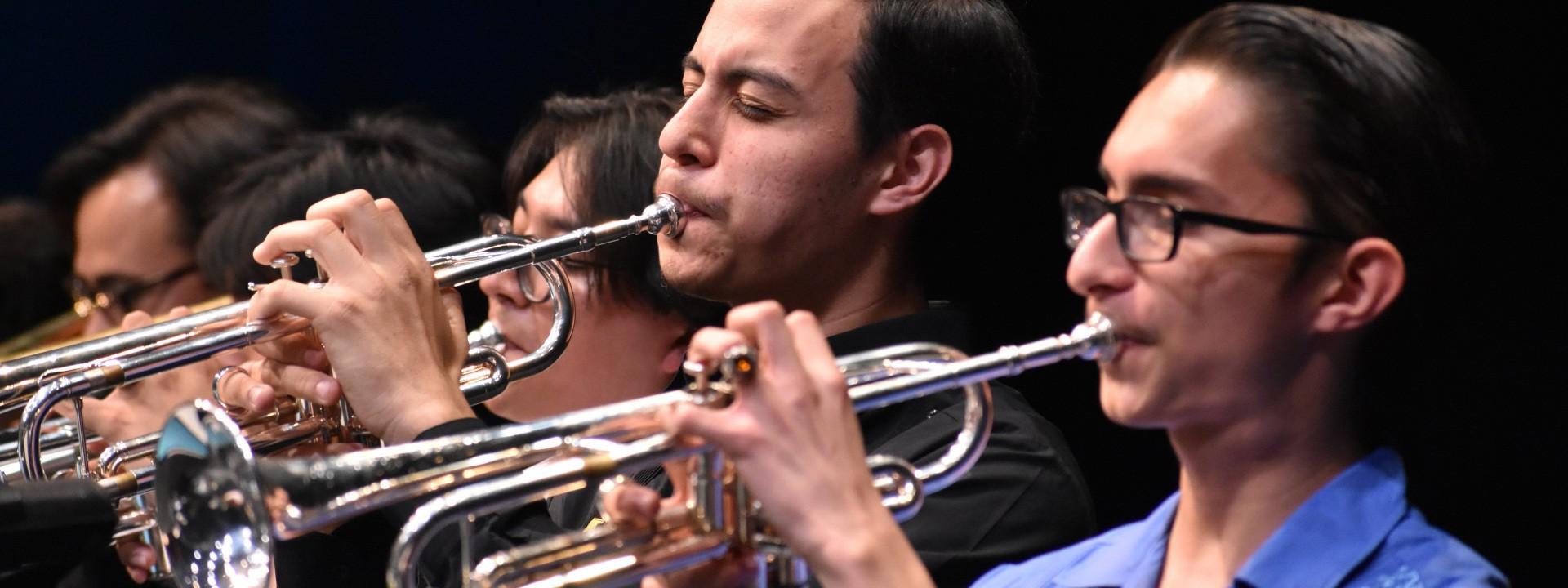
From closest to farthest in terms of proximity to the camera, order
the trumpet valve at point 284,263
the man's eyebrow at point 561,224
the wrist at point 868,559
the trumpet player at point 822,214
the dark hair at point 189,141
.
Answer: the wrist at point 868,559, the trumpet player at point 822,214, the trumpet valve at point 284,263, the man's eyebrow at point 561,224, the dark hair at point 189,141

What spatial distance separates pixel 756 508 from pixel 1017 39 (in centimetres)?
118

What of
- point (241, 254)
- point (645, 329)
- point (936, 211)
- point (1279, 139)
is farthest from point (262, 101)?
point (1279, 139)

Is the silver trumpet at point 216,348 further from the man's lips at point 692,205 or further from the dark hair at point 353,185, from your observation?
the dark hair at point 353,185

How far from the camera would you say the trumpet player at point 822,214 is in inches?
93.7

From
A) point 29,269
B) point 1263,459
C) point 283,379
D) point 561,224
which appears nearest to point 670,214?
point 561,224

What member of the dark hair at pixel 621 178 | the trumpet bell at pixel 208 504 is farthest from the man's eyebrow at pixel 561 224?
the trumpet bell at pixel 208 504

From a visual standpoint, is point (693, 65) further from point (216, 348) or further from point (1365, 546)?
point (1365, 546)

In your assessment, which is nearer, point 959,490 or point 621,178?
point 959,490

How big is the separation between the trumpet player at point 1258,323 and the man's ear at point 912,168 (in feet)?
2.74

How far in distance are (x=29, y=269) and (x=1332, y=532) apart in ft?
13.8

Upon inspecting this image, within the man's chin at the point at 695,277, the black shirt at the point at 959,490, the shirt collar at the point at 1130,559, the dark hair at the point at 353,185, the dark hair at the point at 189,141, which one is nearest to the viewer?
the shirt collar at the point at 1130,559

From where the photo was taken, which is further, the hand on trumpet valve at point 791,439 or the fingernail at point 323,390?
the fingernail at point 323,390

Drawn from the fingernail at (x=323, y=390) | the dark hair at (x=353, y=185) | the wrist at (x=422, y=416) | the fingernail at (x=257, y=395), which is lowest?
the wrist at (x=422, y=416)

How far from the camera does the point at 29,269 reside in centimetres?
494
